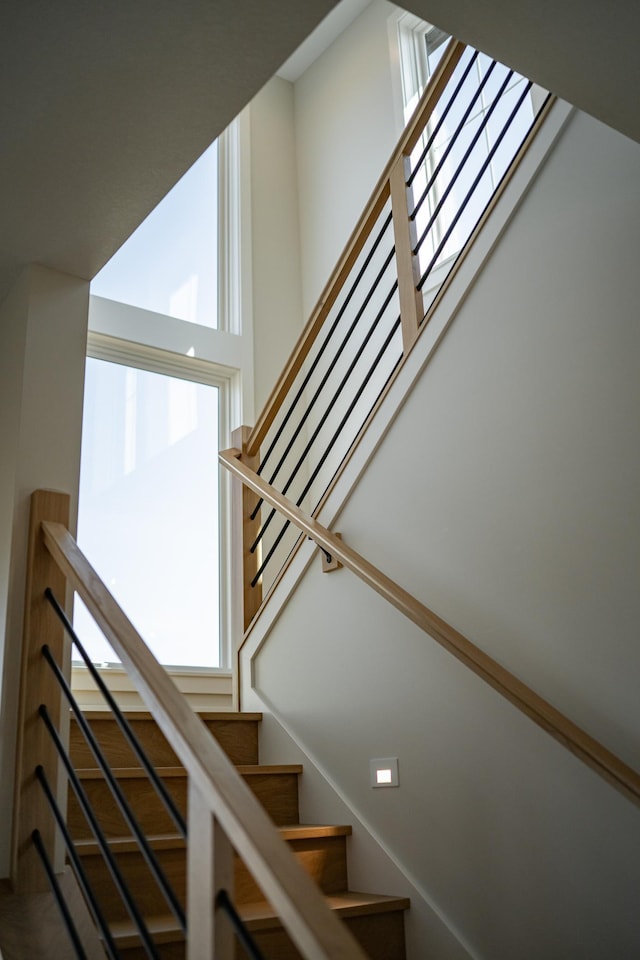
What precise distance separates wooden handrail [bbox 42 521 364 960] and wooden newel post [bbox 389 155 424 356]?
1.67m

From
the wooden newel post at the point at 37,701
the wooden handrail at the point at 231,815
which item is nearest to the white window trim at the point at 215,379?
the wooden newel post at the point at 37,701

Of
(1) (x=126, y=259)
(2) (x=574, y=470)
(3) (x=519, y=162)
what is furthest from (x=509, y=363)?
(1) (x=126, y=259)

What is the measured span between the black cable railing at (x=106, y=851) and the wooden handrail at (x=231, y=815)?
229 millimetres

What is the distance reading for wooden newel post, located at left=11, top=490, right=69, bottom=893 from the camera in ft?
6.50

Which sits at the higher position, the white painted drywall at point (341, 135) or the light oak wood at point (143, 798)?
the white painted drywall at point (341, 135)

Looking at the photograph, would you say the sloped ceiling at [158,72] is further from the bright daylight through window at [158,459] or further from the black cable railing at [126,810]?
the bright daylight through window at [158,459]

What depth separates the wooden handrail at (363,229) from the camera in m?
3.04

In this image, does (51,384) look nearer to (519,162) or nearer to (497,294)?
(497,294)

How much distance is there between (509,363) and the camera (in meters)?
2.62

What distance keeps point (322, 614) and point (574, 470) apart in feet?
3.75

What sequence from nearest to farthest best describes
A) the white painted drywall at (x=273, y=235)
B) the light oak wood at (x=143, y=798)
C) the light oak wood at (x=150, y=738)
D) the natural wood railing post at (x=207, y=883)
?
the natural wood railing post at (x=207, y=883) < the light oak wood at (x=143, y=798) < the light oak wood at (x=150, y=738) < the white painted drywall at (x=273, y=235)

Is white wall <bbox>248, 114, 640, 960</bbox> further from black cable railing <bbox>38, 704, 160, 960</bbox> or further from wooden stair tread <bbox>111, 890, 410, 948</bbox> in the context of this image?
black cable railing <bbox>38, 704, 160, 960</bbox>

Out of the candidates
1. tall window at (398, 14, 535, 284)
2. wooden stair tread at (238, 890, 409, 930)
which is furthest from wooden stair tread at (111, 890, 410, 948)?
tall window at (398, 14, 535, 284)

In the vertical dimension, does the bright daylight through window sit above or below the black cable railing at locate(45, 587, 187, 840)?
above
